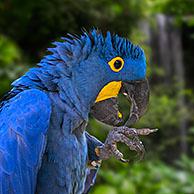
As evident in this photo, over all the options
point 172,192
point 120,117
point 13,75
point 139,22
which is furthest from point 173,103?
point 120,117

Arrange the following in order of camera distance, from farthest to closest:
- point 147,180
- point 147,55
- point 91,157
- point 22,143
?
1. point 147,55
2. point 147,180
3. point 91,157
4. point 22,143

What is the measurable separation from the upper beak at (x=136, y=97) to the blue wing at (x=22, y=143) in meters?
0.23

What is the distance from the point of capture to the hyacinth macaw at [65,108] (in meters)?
1.13

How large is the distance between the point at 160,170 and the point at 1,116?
7.39 ft

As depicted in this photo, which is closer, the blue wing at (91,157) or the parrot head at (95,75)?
the parrot head at (95,75)

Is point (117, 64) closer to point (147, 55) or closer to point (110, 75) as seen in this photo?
point (110, 75)

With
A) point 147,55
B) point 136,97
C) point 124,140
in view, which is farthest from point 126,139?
point 147,55

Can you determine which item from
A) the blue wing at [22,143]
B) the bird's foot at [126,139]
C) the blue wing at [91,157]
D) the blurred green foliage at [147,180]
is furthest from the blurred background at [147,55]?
the blue wing at [22,143]

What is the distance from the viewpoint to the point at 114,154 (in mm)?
1200

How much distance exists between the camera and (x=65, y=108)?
3.86 ft

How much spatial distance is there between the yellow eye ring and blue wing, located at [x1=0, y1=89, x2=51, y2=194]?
207 mm

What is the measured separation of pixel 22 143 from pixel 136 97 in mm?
341

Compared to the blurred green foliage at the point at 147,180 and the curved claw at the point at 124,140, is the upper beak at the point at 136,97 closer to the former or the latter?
the curved claw at the point at 124,140

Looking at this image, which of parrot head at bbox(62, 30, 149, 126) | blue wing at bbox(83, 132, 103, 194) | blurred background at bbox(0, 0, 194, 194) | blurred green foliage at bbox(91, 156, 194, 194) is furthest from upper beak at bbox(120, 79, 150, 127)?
blurred green foliage at bbox(91, 156, 194, 194)
